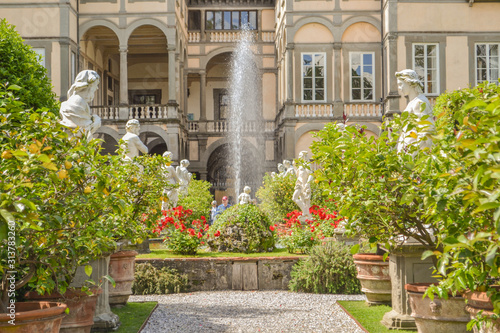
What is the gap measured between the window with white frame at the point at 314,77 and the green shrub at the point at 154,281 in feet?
51.5

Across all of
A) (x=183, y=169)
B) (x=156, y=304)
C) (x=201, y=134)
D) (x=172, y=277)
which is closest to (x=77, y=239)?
(x=156, y=304)

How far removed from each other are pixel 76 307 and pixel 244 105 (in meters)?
25.6

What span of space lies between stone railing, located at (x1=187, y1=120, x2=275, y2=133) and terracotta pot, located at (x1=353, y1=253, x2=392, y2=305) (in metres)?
21.6

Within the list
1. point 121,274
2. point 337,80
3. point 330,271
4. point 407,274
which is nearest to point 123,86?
point 337,80

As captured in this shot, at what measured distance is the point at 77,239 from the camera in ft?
12.9

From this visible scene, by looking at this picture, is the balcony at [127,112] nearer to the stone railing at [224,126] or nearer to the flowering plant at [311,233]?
the stone railing at [224,126]

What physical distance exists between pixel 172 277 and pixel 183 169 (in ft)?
32.6

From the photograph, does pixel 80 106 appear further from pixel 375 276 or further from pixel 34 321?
pixel 375 276

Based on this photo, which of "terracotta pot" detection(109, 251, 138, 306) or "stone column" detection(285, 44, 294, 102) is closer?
"terracotta pot" detection(109, 251, 138, 306)

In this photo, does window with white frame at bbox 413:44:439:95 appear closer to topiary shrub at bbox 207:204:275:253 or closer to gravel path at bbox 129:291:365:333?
topiary shrub at bbox 207:204:275:253

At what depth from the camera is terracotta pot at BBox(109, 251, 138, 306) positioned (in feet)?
22.8

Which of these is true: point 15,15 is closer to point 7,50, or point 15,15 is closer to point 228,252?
point 7,50

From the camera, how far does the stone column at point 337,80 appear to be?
23.5 meters

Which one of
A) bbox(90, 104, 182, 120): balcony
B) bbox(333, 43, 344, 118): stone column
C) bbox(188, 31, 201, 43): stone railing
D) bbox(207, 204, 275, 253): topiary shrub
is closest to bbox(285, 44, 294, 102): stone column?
bbox(333, 43, 344, 118): stone column
